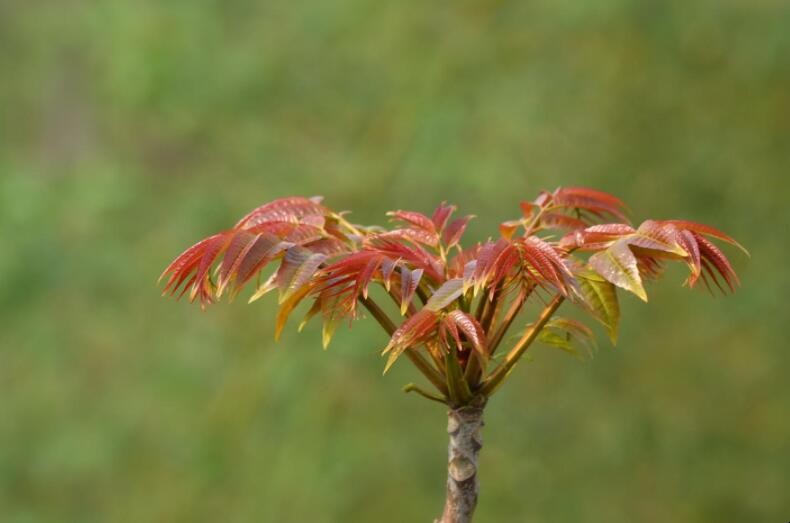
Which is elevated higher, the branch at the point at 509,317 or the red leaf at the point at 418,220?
the red leaf at the point at 418,220

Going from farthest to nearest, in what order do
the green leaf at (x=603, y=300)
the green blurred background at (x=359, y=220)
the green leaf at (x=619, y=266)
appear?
the green blurred background at (x=359, y=220)
the green leaf at (x=603, y=300)
the green leaf at (x=619, y=266)

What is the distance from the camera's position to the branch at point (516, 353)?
37.9 inches

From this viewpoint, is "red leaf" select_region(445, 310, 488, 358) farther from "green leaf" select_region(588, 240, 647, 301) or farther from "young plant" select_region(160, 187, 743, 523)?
"green leaf" select_region(588, 240, 647, 301)

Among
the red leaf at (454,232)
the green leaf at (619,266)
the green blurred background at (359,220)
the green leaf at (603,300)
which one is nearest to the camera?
the green leaf at (619,266)

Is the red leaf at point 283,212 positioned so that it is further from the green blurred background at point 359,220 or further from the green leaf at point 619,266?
the green blurred background at point 359,220

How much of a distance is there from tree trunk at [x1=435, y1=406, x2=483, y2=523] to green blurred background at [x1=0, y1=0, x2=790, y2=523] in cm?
159

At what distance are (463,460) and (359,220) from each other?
1.77 meters

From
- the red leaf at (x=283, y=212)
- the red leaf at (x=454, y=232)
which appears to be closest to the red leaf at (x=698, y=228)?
the red leaf at (x=454, y=232)

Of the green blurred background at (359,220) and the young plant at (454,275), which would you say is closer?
the young plant at (454,275)

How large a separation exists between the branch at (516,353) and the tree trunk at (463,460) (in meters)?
0.03

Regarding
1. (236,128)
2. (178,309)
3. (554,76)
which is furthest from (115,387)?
(554,76)

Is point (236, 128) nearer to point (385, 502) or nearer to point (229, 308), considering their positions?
point (229, 308)

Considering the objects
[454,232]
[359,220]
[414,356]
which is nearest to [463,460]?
[414,356]

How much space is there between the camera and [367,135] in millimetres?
2742
